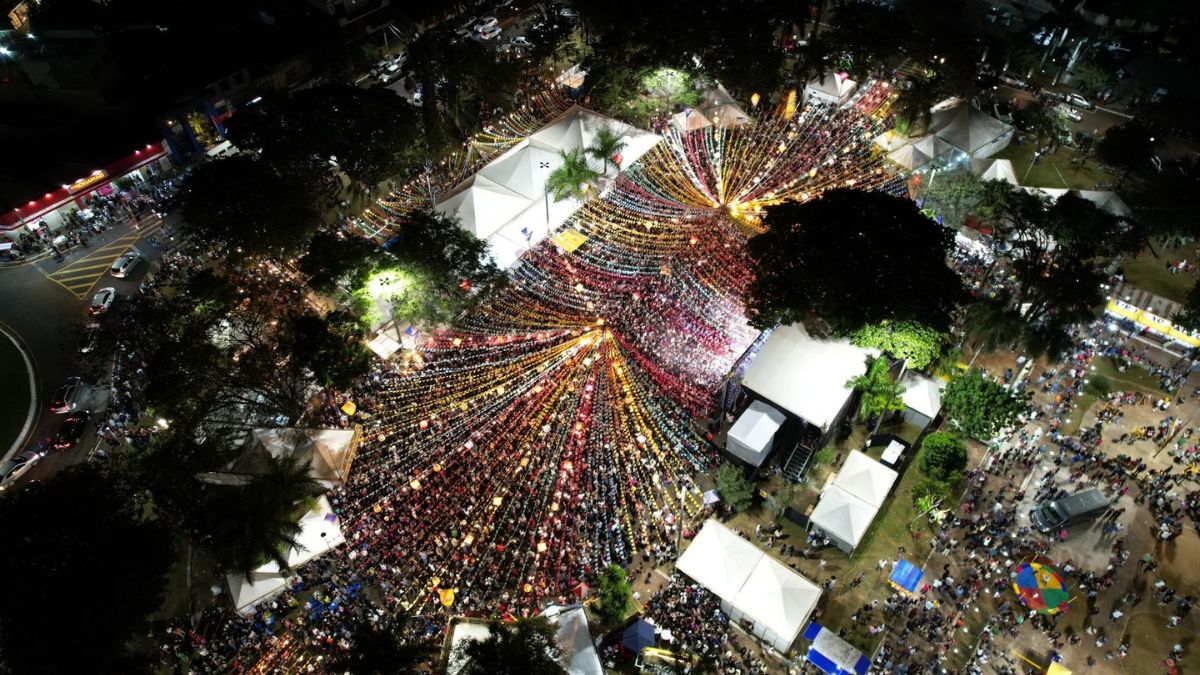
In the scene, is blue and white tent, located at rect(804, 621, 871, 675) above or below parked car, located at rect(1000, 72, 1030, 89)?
below

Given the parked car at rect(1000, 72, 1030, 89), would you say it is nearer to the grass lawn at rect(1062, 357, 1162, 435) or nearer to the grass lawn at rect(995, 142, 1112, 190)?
the grass lawn at rect(995, 142, 1112, 190)

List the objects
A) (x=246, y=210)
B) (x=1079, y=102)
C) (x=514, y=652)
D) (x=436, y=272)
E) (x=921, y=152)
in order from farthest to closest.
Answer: (x=1079, y=102)
(x=921, y=152)
(x=246, y=210)
(x=436, y=272)
(x=514, y=652)

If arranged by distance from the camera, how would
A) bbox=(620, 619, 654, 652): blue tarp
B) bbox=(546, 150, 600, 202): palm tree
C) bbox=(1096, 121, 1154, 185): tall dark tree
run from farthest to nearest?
1. bbox=(1096, 121, 1154, 185): tall dark tree
2. bbox=(546, 150, 600, 202): palm tree
3. bbox=(620, 619, 654, 652): blue tarp

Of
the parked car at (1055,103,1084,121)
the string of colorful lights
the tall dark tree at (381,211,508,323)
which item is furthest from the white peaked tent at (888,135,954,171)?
the tall dark tree at (381,211,508,323)

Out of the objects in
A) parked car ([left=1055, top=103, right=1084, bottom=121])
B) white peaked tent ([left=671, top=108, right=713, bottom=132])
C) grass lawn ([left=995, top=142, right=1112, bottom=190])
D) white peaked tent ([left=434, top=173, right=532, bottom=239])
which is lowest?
white peaked tent ([left=434, top=173, right=532, bottom=239])

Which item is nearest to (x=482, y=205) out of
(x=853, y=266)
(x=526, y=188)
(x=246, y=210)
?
(x=526, y=188)

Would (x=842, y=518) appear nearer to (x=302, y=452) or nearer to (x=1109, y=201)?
(x=302, y=452)
